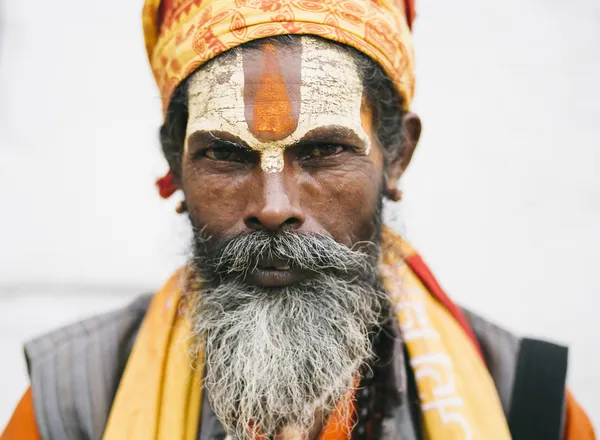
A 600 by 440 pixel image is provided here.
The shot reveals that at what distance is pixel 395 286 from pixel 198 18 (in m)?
0.97

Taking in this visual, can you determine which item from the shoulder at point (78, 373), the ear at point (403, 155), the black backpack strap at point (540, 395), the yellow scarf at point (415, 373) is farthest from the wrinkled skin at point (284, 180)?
the black backpack strap at point (540, 395)

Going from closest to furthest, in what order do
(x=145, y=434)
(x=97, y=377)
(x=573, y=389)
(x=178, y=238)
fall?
1. (x=145, y=434)
2. (x=97, y=377)
3. (x=178, y=238)
4. (x=573, y=389)

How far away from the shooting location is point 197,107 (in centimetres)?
151

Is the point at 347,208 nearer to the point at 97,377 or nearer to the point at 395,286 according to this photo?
the point at 395,286

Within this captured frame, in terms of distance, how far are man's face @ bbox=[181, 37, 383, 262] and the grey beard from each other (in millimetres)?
69

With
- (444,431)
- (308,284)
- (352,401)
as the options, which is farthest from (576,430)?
(308,284)

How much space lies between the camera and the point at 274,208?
137 cm

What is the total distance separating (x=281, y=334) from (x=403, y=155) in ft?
2.33

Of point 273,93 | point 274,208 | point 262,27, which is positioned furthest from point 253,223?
A: point 262,27

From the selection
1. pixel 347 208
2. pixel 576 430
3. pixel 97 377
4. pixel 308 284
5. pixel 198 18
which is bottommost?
pixel 576 430

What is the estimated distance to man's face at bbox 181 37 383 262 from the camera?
4.67ft

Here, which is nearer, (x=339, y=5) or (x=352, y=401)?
Answer: (x=339, y=5)

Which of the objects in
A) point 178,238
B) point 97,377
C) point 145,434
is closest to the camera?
point 145,434

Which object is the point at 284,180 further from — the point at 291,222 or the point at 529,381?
the point at 529,381
